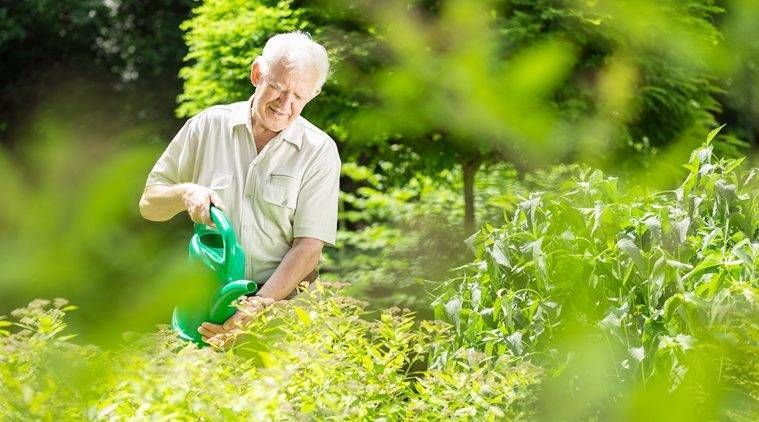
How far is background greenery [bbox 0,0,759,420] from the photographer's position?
0.55 metres

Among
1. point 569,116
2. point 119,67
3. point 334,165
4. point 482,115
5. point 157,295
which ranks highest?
point 157,295

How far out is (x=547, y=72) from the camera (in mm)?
975

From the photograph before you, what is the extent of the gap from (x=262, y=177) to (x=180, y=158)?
24 centimetres

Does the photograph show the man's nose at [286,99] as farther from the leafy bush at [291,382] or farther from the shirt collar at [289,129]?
the leafy bush at [291,382]

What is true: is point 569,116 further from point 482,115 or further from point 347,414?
point 482,115

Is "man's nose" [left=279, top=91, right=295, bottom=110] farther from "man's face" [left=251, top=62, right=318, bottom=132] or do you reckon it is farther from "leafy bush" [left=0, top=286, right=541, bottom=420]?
"leafy bush" [left=0, top=286, right=541, bottom=420]

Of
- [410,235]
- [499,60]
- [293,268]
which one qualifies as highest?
[293,268]

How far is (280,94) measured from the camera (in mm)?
2666

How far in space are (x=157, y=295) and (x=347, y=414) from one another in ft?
4.87

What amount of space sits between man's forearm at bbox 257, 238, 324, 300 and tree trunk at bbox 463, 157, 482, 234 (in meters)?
3.62

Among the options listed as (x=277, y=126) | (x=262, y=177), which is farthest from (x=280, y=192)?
(x=277, y=126)

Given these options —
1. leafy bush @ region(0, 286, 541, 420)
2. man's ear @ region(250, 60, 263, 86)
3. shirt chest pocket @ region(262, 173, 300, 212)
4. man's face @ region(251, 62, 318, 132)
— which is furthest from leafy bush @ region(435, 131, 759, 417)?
man's ear @ region(250, 60, 263, 86)

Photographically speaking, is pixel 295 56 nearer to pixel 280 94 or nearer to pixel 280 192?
pixel 280 94

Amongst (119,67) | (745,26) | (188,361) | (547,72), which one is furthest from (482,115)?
(119,67)
